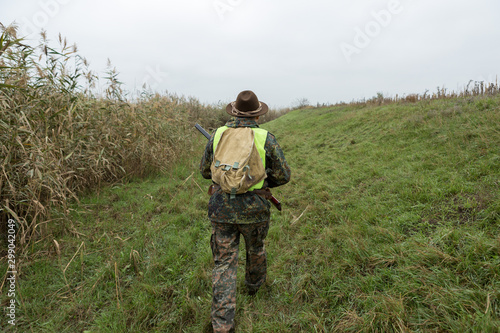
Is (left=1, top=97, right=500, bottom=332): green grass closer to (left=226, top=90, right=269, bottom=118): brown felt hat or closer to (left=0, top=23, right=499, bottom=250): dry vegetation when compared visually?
(left=0, top=23, right=499, bottom=250): dry vegetation

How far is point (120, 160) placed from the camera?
561cm

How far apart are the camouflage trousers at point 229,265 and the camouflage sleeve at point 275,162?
438 mm

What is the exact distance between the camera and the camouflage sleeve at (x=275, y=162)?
2297 mm

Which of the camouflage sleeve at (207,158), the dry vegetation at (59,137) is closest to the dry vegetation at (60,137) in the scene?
the dry vegetation at (59,137)

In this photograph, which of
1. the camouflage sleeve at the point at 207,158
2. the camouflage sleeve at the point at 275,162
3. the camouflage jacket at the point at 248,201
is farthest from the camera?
→ the camouflage sleeve at the point at 207,158

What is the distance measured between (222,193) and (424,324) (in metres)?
1.80

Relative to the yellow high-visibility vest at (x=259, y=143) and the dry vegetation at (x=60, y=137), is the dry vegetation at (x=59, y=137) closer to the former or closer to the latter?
the dry vegetation at (x=60, y=137)

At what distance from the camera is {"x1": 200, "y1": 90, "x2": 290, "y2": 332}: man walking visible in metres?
2.10

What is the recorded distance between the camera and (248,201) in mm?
2191

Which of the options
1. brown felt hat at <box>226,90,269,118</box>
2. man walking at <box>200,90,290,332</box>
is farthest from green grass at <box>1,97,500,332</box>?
brown felt hat at <box>226,90,269,118</box>

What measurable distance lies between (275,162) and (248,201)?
0.45 meters

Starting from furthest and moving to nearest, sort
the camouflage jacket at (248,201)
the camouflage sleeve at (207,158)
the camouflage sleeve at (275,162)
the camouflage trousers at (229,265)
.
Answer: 1. the camouflage sleeve at (207,158)
2. the camouflage sleeve at (275,162)
3. the camouflage jacket at (248,201)
4. the camouflage trousers at (229,265)

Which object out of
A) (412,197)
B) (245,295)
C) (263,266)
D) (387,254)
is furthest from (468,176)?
(245,295)

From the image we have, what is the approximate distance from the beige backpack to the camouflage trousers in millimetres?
375
